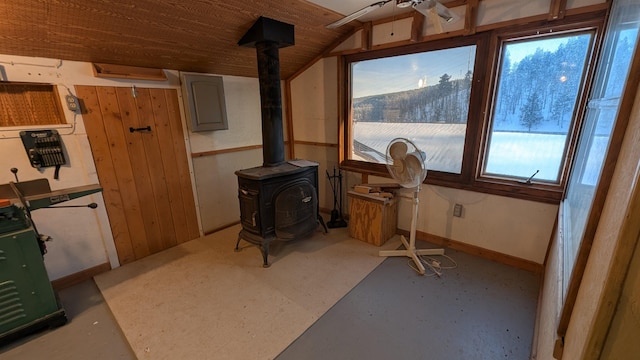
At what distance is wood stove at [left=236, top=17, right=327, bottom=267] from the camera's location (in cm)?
257

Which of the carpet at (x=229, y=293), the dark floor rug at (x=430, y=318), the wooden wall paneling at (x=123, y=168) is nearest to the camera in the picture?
the dark floor rug at (x=430, y=318)

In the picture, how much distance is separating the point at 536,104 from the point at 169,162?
3638 millimetres

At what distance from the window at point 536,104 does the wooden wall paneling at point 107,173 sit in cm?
366

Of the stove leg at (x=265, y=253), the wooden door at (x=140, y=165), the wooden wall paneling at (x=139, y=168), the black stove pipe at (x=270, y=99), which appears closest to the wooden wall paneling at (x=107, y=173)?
the wooden door at (x=140, y=165)

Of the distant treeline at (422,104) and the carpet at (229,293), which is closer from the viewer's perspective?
the carpet at (229,293)

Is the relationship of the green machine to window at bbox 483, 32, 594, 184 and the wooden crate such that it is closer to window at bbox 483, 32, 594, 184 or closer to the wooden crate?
the wooden crate

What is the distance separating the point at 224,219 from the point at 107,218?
1284mm

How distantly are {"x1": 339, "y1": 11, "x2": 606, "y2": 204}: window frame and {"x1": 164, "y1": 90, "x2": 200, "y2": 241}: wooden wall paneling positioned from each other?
2340mm

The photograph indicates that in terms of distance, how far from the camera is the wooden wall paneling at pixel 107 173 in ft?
8.04

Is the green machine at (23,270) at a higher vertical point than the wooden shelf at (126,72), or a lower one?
lower

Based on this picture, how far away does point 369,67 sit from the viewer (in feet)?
10.8

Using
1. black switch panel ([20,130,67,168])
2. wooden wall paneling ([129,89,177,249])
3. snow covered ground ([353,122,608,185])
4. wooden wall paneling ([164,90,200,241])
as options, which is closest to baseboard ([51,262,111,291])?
wooden wall paneling ([129,89,177,249])

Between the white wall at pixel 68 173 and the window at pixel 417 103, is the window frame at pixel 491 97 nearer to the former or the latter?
the window at pixel 417 103

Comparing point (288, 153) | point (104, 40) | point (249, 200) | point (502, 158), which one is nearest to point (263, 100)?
point (249, 200)
